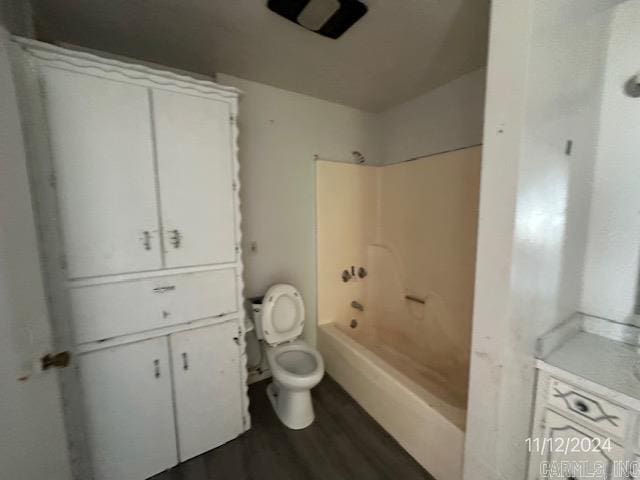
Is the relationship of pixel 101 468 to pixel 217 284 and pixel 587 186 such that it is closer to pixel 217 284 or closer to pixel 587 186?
pixel 217 284

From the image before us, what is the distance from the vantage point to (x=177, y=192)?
1280 mm

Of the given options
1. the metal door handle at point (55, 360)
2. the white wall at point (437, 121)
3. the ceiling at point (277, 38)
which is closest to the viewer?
the metal door handle at point (55, 360)

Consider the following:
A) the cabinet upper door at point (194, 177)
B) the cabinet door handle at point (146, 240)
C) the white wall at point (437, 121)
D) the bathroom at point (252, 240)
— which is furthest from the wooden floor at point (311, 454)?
the white wall at point (437, 121)

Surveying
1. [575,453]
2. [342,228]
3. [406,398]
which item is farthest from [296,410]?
[342,228]

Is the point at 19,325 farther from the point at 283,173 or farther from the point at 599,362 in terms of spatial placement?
the point at 599,362

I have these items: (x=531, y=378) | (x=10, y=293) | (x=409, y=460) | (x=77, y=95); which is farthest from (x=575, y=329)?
(x=77, y=95)

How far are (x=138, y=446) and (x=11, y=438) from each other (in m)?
0.78

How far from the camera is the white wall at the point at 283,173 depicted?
1.90 m

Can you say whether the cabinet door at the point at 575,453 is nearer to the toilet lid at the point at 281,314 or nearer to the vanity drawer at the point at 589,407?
the vanity drawer at the point at 589,407

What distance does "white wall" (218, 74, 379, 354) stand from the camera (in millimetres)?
1900

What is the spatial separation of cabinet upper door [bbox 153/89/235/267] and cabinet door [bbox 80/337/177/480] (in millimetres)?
512

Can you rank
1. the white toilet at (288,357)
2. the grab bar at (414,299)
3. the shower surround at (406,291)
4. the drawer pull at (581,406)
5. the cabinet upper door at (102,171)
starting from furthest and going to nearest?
the grab bar at (414,299) < the white toilet at (288,357) < the shower surround at (406,291) < the cabinet upper door at (102,171) < the drawer pull at (581,406)

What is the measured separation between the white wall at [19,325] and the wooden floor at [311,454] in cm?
77

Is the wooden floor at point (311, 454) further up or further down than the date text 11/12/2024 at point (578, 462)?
further down
